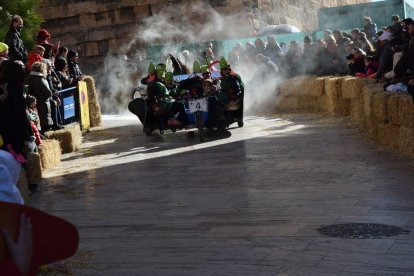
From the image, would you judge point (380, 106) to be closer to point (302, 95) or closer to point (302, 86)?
point (302, 86)

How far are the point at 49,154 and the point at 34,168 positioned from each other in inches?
75.4

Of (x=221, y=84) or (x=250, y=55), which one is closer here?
(x=221, y=84)

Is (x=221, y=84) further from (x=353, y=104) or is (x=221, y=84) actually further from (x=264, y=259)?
(x=264, y=259)

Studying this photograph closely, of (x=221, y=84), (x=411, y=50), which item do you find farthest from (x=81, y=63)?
(x=411, y=50)

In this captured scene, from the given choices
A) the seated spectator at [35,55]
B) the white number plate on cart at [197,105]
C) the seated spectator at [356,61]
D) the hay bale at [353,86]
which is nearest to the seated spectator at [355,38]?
the seated spectator at [356,61]

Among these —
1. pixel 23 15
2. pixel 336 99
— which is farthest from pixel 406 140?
pixel 336 99

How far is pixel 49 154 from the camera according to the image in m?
18.2

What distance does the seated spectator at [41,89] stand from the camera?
66.3 feet

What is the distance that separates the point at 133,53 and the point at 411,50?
102 feet

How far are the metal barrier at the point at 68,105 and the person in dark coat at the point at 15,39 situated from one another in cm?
313

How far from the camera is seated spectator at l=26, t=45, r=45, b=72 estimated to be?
21.0 meters

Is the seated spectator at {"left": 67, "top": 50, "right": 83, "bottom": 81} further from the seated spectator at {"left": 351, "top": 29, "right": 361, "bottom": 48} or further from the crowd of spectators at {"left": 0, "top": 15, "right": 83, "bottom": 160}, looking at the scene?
the seated spectator at {"left": 351, "top": 29, "right": 361, "bottom": 48}

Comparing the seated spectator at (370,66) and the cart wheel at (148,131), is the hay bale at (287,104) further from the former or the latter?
the cart wheel at (148,131)

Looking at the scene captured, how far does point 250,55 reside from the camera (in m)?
33.0
